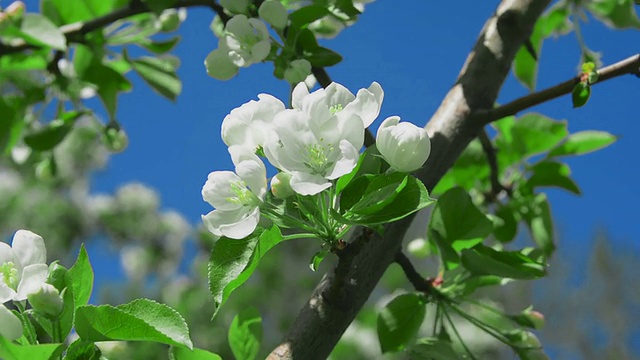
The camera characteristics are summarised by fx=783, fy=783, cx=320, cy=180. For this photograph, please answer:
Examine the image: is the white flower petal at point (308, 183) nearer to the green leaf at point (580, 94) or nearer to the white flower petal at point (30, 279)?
the white flower petal at point (30, 279)

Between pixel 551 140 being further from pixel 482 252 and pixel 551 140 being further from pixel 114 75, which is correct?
pixel 114 75

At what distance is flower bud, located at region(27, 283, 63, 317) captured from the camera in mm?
523

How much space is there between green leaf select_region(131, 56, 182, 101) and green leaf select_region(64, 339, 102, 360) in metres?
0.61

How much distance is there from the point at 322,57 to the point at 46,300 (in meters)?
0.37

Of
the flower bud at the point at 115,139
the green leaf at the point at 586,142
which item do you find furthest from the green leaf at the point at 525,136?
the flower bud at the point at 115,139

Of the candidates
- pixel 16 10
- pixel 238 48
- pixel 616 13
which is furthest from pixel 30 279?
pixel 616 13

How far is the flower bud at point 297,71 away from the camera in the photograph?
75 centimetres

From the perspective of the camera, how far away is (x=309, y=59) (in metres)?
0.78

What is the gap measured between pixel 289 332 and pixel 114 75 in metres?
0.60

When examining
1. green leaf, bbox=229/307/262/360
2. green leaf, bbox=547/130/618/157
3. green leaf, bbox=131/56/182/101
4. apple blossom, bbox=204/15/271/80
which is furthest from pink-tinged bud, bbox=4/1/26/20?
green leaf, bbox=547/130/618/157

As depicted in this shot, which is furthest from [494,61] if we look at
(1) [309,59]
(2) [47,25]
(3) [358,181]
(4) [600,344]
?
(4) [600,344]

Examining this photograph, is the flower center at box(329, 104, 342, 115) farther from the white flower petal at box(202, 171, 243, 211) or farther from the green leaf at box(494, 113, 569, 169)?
the green leaf at box(494, 113, 569, 169)

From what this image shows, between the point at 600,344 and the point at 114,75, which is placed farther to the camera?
the point at 600,344

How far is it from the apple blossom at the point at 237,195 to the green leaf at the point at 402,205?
66mm
